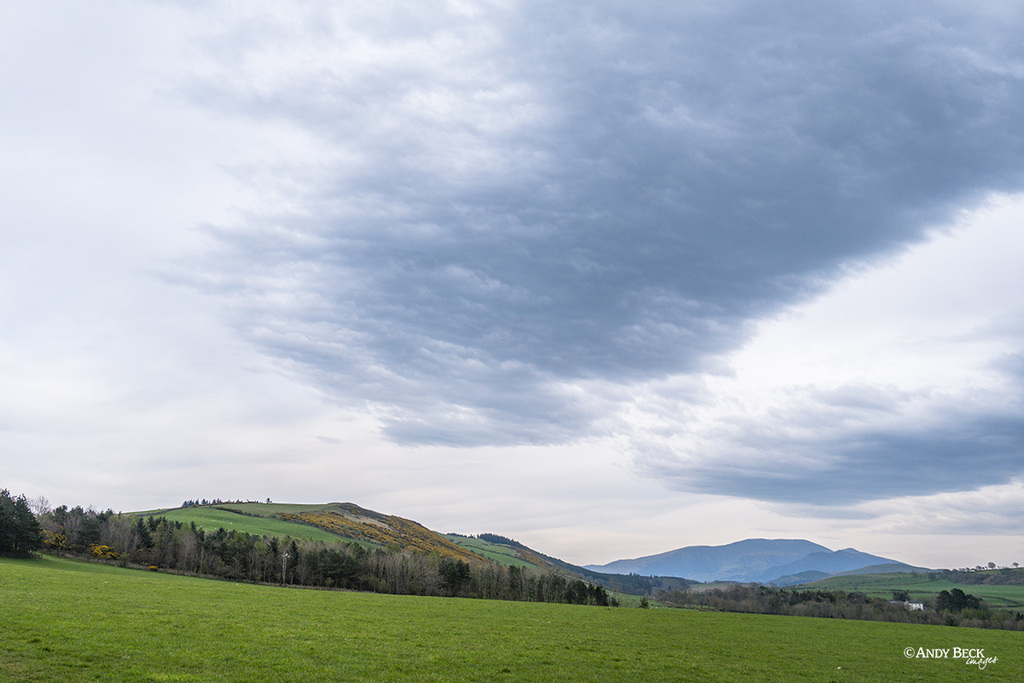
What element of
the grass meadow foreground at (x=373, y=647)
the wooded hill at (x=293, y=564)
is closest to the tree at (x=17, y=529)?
the wooded hill at (x=293, y=564)

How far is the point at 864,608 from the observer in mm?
149125

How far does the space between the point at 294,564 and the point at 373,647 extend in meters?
111

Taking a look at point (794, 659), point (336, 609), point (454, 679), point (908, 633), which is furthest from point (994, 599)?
point (454, 679)

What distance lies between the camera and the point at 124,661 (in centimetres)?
2516

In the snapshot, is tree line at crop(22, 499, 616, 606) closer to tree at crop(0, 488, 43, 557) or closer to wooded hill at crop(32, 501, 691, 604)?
wooded hill at crop(32, 501, 691, 604)

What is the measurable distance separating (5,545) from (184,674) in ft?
323

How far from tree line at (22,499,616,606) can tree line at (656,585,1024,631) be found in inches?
2291

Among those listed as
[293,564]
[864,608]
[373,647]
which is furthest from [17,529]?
[864,608]

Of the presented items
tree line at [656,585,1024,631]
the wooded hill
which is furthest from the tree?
tree line at [656,585,1024,631]

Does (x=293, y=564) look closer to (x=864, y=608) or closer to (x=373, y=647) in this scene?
(x=373, y=647)

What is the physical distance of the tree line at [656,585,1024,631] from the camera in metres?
131

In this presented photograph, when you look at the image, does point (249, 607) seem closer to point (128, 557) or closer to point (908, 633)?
point (908, 633)

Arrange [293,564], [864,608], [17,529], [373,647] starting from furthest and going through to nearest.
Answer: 1. [864,608]
2. [293,564]
3. [17,529]
4. [373,647]

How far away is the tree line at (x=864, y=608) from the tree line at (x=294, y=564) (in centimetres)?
5820
